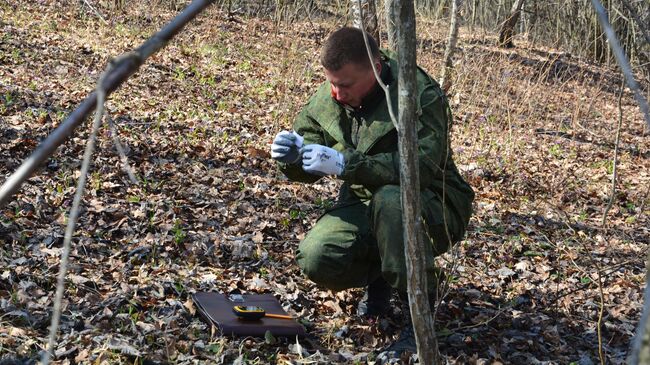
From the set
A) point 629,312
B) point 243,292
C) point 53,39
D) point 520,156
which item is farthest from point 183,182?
point 53,39

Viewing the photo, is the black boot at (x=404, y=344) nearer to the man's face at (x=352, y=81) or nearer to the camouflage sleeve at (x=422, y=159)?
the camouflage sleeve at (x=422, y=159)

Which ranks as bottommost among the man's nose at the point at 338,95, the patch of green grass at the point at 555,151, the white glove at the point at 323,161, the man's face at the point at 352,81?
the patch of green grass at the point at 555,151

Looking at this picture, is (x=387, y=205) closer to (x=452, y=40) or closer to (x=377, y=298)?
(x=377, y=298)

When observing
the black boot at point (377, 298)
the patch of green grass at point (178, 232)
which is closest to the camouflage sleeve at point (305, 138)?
the black boot at point (377, 298)

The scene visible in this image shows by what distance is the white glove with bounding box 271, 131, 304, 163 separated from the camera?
3390mm

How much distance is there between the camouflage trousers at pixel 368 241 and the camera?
3.23 meters

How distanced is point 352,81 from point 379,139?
31 centimetres

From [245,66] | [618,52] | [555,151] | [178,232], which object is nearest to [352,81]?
[178,232]

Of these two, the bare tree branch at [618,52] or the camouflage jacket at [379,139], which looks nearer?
the bare tree branch at [618,52]

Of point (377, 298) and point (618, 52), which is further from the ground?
point (618, 52)

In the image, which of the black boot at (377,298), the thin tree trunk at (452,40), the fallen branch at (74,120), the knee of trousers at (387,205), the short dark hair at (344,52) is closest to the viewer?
the fallen branch at (74,120)

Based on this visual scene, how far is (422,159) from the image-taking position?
320 cm

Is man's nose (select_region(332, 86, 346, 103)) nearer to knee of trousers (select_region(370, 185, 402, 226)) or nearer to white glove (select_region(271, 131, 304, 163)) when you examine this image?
white glove (select_region(271, 131, 304, 163))

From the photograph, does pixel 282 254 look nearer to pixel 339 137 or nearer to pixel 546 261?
pixel 339 137
